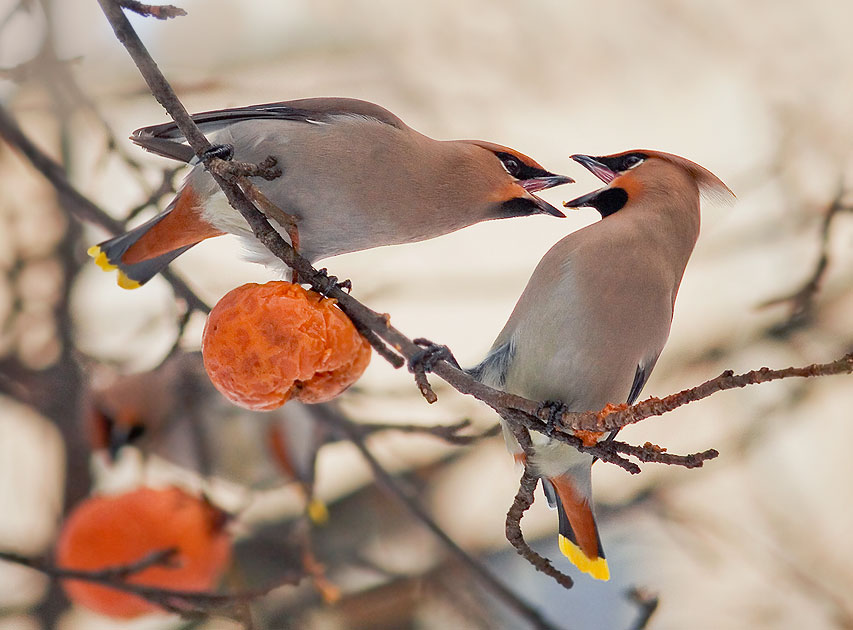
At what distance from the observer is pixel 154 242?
1.48 m

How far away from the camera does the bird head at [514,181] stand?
1.20 metres

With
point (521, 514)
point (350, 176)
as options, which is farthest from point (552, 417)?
point (350, 176)

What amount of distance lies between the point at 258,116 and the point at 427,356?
19.4 inches

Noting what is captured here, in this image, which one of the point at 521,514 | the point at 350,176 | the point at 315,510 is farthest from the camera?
the point at 315,510

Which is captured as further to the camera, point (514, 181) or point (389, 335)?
point (514, 181)

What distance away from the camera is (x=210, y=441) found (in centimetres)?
248

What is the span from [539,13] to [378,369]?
0.88m

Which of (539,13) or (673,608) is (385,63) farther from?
(673,608)

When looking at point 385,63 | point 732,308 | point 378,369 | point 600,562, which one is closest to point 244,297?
A: point 600,562

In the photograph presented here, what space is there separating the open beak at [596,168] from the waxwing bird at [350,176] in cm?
6

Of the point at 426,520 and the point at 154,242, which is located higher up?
the point at 154,242

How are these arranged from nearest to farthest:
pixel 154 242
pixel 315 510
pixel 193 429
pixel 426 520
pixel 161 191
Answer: pixel 154 242 → pixel 161 191 → pixel 426 520 → pixel 315 510 → pixel 193 429

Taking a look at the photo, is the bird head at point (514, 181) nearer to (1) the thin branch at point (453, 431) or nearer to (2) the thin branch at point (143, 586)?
(1) the thin branch at point (453, 431)

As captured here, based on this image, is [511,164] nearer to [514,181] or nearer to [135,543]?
[514,181]
